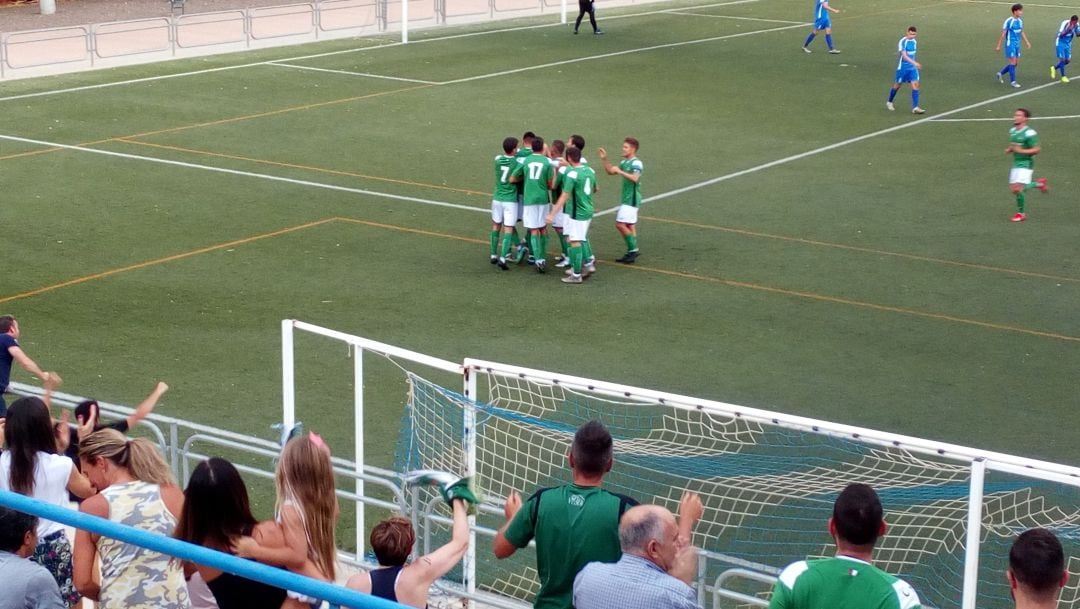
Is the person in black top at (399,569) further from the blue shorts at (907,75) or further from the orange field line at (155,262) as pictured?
the blue shorts at (907,75)

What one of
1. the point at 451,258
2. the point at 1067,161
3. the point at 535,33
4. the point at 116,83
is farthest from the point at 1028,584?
the point at 535,33

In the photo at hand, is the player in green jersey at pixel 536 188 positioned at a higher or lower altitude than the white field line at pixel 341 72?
higher

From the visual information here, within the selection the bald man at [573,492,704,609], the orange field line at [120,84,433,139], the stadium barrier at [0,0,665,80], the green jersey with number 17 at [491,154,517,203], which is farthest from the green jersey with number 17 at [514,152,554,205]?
the stadium barrier at [0,0,665,80]

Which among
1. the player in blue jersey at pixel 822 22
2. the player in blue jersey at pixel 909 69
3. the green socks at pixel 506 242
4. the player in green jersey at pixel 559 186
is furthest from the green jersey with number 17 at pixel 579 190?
the player in blue jersey at pixel 822 22

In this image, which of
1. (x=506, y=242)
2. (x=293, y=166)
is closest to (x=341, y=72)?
(x=293, y=166)

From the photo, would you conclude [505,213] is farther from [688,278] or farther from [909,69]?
[909,69]

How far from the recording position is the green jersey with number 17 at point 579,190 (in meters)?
16.4

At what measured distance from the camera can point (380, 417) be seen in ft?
40.9

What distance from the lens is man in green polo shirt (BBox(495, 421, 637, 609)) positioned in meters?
5.56

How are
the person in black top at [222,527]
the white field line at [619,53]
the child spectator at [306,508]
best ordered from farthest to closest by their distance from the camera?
the white field line at [619,53], the child spectator at [306,508], the person in black top at [222,527]

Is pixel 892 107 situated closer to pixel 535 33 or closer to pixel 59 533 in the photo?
pixel 535 33

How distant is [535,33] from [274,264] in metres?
24.4

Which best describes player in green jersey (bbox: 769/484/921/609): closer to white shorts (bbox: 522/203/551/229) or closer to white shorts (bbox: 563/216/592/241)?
white shorts (bbox: 563/216/592/241)

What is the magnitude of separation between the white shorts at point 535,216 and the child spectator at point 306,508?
11501mm
